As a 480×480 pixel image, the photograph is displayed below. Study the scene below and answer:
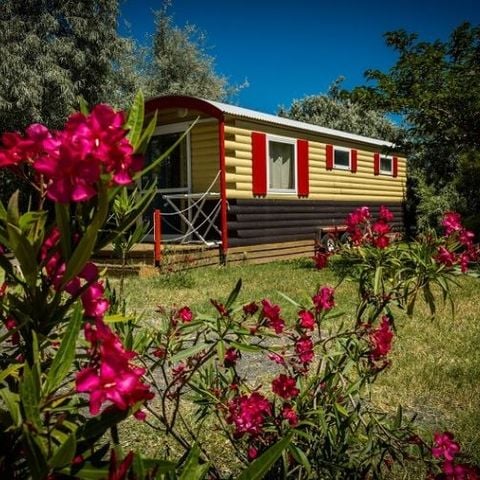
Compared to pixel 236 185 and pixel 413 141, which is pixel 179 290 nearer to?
pixel 236 185

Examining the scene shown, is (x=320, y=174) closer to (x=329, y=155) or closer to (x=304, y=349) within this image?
Result: (x=329, y=155)

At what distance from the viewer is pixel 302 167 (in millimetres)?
12961

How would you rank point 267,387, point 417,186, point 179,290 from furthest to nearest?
point 417,186 → point 179,290 → point 267,387

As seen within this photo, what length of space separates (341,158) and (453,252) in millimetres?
13194

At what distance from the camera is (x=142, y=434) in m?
3.11

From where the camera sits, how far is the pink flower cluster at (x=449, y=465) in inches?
68.8

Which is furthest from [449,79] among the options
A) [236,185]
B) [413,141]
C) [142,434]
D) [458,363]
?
[142,434]

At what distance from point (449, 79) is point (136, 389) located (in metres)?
12.8

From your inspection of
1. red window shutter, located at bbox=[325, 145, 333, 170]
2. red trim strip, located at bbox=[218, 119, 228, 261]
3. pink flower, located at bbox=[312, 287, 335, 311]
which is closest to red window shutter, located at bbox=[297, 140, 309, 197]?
red window shutter, located at bbox=[325, 145, 333, 170]

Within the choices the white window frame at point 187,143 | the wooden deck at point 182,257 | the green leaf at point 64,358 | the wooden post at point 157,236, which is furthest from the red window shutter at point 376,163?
the green leaf at point 64,358

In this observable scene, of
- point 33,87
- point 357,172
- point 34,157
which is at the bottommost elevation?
point 34,157

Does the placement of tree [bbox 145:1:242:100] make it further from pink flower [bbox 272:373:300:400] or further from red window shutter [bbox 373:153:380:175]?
pink flower [bbox 272:373:300:400]

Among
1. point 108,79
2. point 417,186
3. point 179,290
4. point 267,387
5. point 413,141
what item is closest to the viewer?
point 267,387

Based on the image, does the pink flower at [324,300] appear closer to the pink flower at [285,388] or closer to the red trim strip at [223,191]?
the pink flower at [285,388]
